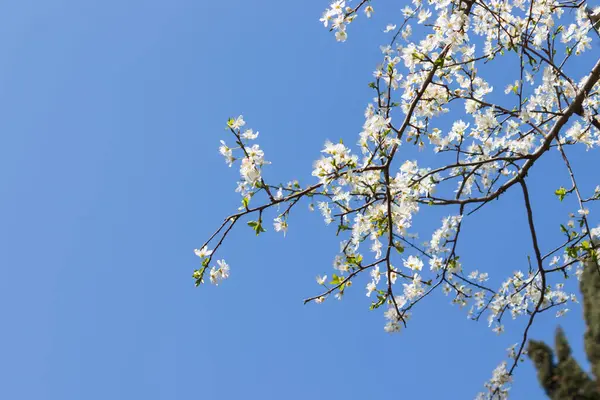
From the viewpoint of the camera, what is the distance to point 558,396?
1664 cm

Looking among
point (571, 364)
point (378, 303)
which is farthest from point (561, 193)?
point (571, 364)

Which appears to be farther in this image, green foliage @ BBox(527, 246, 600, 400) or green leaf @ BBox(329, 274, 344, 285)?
green foliage @ BBox(527, 246, 600, 400)

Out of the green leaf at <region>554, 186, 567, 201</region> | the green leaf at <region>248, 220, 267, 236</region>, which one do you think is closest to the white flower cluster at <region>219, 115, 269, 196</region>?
the green leaf at <region>248, 220, 267, 236</region>

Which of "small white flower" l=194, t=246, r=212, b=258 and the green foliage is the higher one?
the green foliage

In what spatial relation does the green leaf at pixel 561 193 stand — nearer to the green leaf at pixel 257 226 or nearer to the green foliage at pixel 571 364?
the green leaf at pixel 257 226

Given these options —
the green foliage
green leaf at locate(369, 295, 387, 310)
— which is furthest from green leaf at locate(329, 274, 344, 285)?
the green foliage

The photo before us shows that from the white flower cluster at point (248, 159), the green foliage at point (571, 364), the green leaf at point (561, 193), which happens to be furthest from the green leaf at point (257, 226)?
the green foliage at point (571, 364)

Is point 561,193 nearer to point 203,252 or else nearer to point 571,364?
point 203,252

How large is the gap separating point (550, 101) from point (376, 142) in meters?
2.10

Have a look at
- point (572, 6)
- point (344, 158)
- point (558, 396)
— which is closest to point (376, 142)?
point (344, 158)

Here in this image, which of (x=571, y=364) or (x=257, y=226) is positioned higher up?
(x=571, y=364)

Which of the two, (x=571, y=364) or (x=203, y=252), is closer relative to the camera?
(x=203, y=252)

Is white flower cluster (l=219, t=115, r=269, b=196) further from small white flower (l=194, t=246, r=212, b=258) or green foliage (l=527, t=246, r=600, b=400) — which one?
green foliage (l=527, t=246, r=600, b=400)

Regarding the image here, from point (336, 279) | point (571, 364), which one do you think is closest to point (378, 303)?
point (336, 279)
